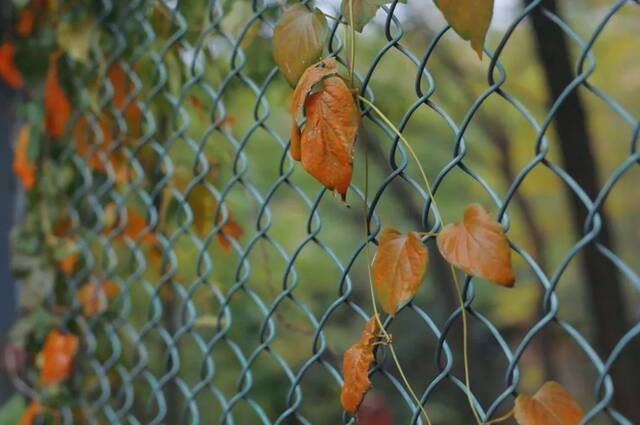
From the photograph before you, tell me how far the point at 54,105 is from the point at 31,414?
702 mm

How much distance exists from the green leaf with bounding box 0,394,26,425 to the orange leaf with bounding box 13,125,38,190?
50 cm

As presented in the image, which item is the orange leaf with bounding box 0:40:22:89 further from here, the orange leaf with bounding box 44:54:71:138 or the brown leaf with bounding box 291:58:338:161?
the brown leaf with bounding box 291:58:338:161

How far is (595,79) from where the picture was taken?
14.5 ft

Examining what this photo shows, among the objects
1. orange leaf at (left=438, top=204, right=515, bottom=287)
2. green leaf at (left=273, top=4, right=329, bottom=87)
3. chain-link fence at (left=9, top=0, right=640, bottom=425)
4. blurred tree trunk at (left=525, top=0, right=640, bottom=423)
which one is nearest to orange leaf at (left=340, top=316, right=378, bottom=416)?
chain-link fence at (left=9, top=0, right=640, bottom=425)

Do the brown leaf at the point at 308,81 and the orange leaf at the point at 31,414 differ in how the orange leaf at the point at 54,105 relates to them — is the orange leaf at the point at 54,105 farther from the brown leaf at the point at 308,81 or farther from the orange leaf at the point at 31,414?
the brown leaf at the point at 308,81

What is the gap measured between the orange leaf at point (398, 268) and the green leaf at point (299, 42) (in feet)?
0.83

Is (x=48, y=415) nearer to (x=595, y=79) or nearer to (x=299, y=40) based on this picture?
(x=299, y=40)

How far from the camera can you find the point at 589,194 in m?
2.49

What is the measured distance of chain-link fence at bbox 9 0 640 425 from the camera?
122 cm

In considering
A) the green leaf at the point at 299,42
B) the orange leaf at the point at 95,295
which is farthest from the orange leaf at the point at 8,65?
the green leaf at the point at 299,42

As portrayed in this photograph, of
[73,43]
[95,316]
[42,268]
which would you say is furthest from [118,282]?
[73,43]

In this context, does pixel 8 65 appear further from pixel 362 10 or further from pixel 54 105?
pixel 362 10

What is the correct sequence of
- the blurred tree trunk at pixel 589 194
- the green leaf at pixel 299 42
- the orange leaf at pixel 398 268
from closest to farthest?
the orange leaf at pixel 398 268 → the green leaf at pixel 299 42 → the blurred tree trunk at pixel 589 194

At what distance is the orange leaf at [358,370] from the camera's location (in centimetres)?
120
